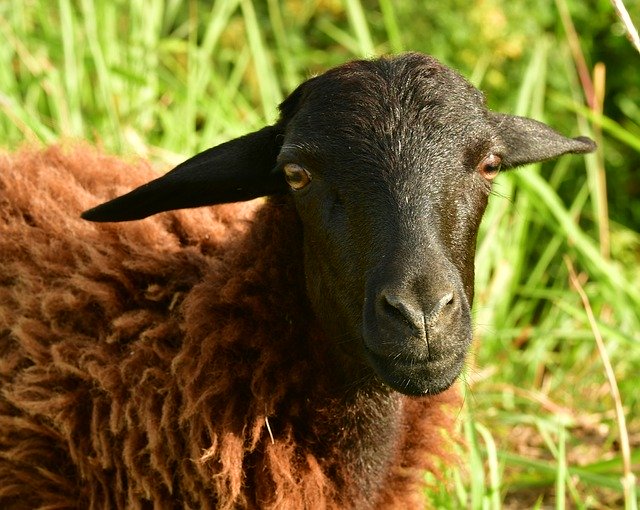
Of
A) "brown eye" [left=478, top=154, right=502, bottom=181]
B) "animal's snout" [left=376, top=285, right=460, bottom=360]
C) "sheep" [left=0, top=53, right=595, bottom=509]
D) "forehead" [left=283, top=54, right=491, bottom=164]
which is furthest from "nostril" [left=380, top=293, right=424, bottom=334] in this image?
"brown eye" [left=478, top=154, right=502, bottom=181]

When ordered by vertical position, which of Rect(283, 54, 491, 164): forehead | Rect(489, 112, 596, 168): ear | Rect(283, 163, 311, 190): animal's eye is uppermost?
Rect(283, 54, 491, 164): forehead

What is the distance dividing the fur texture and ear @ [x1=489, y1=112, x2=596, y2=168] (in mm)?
750

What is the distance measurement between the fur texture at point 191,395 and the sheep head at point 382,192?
18 centimetres

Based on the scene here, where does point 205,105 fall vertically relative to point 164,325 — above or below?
below

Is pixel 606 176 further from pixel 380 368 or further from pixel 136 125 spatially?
pixel 380 368

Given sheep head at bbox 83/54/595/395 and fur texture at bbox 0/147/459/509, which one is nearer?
sheep head at bbox 83/54/595/395

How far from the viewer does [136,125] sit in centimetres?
612

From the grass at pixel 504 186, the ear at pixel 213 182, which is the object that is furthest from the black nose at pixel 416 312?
the grass at pixel 504 186

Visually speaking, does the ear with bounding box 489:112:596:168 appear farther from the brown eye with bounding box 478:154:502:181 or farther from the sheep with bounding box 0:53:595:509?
the brown eye with bounding box 478:154:502:181

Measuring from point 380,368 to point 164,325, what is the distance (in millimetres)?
848

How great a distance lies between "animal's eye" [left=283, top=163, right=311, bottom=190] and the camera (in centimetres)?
296

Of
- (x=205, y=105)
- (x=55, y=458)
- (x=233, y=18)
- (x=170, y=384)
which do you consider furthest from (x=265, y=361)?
(x=233, y=18)

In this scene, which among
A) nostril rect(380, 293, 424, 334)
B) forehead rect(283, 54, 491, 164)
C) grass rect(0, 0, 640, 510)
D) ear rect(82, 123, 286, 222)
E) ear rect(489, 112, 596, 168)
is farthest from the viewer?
grass rect(0, 0, 640, 510)

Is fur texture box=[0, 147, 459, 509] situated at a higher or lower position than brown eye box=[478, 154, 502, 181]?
lower
